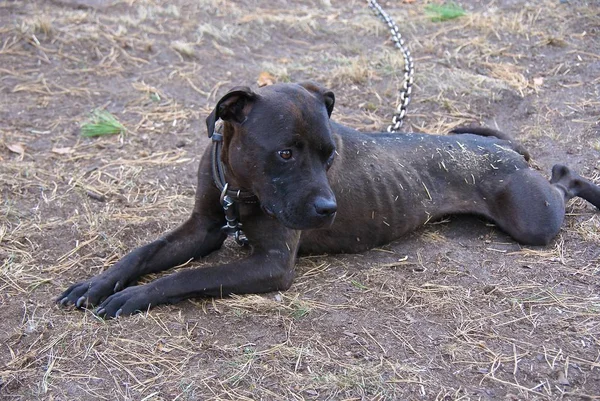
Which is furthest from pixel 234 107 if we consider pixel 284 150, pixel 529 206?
pixel 529 206

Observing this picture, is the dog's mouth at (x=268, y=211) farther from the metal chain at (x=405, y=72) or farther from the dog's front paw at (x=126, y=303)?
the metal chain at (x=405, y=72)

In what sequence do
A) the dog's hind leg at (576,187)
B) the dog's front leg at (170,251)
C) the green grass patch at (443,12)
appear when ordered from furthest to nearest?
the green grass patch at (443,12) → the dog's hind leg at (576,187) → the dog's front leg at (170,251)

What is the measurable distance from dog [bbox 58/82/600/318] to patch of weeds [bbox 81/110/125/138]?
224 cm

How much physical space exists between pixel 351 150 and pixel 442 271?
1.05m

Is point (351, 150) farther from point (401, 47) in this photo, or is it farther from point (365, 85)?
point (401, 47)

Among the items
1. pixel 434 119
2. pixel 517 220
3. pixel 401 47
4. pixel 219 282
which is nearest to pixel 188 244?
pixel 219 282

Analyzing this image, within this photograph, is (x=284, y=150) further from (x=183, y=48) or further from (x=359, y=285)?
(x=183, y=48)

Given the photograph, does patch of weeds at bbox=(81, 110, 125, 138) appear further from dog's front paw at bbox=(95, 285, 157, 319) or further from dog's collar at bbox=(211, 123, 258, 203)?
dog's front paw at bbox=(95, 285, 157, 319)

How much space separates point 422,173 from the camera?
5.47m

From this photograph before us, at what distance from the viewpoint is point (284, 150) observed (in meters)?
4.21

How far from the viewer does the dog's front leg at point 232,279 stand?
14.2ft

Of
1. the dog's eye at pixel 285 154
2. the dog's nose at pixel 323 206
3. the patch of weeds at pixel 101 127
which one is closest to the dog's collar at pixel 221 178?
the dog's eye at pixel 285 154

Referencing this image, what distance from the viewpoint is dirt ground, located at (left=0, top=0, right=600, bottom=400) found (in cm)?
383

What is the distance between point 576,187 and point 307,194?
260cm
